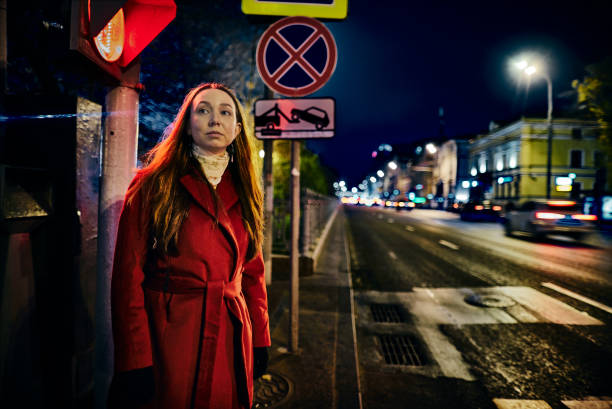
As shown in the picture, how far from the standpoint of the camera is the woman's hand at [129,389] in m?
1.34

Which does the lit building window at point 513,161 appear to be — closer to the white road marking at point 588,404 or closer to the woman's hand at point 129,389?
the white road marking at point 588,404

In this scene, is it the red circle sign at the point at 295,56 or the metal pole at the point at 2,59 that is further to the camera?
the red circle sign at the point at 295,56

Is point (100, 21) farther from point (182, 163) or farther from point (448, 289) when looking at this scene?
point (448, 289)

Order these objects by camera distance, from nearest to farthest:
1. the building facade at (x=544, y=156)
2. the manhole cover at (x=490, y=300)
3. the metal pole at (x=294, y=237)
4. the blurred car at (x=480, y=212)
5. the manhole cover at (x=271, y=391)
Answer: the manhole cover at (x=271, y=391), the metal pole at (x=294, y=237), the manhole cover at (x=490, y=300), the blurred car at (x=480, y=212), the building facade at (x=544, y=156)

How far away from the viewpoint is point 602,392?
312cm

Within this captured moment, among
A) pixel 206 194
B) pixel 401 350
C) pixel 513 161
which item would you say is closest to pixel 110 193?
pixel 206 194

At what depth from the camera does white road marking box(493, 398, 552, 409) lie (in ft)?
9.62

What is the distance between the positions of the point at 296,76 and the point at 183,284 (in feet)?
8.00

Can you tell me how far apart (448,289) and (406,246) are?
5765 millimetres

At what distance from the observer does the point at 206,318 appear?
1.42m

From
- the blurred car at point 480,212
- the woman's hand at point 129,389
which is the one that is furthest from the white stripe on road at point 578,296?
the blurred car at point 480,212

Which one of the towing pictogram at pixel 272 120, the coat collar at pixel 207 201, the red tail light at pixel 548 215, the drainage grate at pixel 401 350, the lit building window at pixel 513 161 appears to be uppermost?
the lit building window at pixel 513 161

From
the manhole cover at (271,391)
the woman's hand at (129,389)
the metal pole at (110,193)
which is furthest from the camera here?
the manhole cover at (271,391)

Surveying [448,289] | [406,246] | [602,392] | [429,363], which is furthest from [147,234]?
[406,246]
